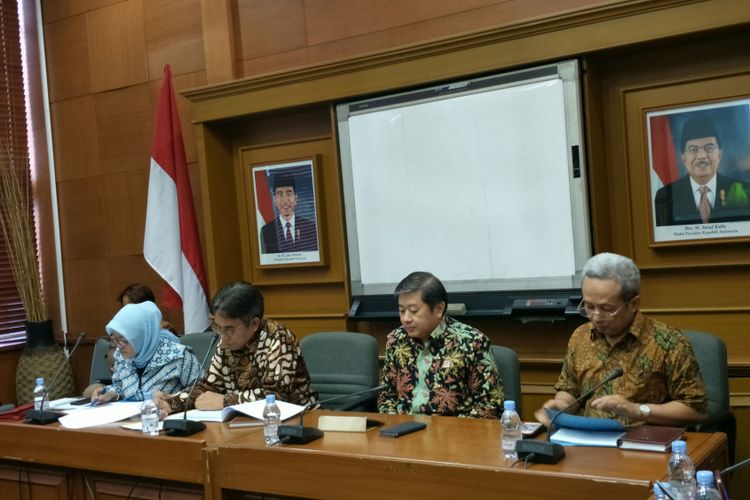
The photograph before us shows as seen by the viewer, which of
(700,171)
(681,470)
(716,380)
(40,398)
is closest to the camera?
(681,470)

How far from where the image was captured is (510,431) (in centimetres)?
233

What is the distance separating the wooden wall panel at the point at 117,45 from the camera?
556 centimetres

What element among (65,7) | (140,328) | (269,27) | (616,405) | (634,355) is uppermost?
(65,7)

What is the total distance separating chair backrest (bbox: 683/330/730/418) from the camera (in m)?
2.88

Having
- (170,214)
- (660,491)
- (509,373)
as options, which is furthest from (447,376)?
(170,214)

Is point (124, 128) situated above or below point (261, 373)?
above

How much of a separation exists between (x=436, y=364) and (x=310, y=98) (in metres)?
2.04

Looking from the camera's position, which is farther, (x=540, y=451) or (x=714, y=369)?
(x=714, y=369)

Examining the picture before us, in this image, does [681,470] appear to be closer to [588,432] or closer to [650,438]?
[650,438]

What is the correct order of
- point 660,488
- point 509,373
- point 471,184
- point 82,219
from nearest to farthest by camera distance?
1. point 660,488
2. point 509,373
3. point 471,184
4. point 82,219

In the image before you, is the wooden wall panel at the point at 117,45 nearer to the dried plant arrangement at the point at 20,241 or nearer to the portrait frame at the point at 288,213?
the dried plant arrangement at the point at 20,241

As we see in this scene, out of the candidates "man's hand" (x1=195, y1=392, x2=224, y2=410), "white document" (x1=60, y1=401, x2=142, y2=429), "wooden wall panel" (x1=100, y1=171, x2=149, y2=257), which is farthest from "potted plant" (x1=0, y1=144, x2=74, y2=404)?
"man's hand" (x1=195, y1=392, x2=224, y2=410)

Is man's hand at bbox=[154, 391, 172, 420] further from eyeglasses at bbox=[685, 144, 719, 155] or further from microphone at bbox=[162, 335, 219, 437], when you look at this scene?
eyeglasses at bbox=[685, 144, 719, 155]

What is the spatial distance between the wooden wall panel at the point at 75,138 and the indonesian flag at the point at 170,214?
36.0 inches
